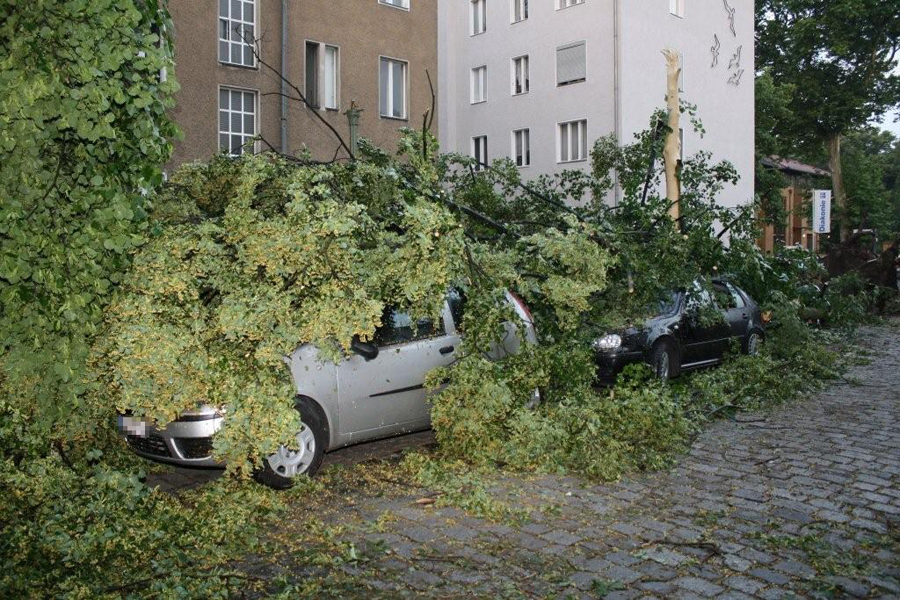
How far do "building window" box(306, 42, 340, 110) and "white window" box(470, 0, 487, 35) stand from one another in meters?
13.2

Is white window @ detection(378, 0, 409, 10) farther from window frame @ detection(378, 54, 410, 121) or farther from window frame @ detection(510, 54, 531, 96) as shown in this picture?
window frame @ detection(510, 54, 531, 96)

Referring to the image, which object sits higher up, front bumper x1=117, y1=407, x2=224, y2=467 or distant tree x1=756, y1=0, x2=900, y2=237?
distant tree x1=756, y1=0, x2=900, y2=237

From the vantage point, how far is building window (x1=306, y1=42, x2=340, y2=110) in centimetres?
2552

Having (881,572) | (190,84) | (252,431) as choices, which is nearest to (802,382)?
(881,572)

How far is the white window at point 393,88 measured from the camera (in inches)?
1060

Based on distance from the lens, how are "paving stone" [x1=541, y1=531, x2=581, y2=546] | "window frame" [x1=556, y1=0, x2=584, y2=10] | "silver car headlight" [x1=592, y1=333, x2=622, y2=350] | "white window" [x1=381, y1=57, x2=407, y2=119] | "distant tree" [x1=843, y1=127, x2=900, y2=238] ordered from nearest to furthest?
"paving stone" [x1=541, y1=531, x2=581, y2=546] → "silver car headlight" [x1=592, y1=333, x2=622, y2=350] → "distant tree" [x1=843, y1=127, x2=900, y2=238] → "white window" [x1=381, y1=57, x2=407, y2=119] → "window frame" [x1=556, y1=0, x2=584, y2=10]

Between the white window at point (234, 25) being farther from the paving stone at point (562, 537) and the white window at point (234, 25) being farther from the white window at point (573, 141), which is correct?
the paving stone at point (562, 537)

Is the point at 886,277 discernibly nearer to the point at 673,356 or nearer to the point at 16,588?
the point at 673,356

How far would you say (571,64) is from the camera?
3331cm

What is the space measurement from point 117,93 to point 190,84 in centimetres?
1852

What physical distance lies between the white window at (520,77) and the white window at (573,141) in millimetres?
2720

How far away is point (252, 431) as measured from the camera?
19.5ft

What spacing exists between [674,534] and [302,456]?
2.87 meters

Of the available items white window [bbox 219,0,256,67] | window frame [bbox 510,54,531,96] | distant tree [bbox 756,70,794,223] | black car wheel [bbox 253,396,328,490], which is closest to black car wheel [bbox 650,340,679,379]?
black car wheel [bbox 253,396,328,490]
